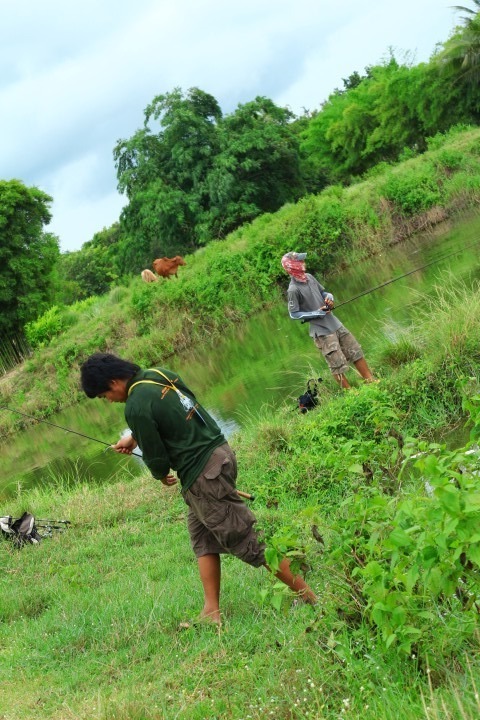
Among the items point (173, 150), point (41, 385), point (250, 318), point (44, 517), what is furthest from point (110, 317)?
point (44, 517)

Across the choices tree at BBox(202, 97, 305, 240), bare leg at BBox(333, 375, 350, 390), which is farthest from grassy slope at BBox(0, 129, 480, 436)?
bare leg at BBox(333, 375, 350, 390)

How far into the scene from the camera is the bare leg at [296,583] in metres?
4.03

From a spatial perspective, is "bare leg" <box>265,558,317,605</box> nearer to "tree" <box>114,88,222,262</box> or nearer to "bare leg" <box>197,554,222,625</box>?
"bare leg" <box>197,554,222,625</box>

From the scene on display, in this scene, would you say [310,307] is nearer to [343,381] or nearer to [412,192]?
[343,381]

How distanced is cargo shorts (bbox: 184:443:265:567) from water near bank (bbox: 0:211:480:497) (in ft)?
16.0

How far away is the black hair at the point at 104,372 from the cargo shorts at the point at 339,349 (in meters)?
4.57

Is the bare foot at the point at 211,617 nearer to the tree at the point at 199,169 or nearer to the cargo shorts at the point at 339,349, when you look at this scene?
the cargo shorts at the point at 339,349

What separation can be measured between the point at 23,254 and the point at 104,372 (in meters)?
29.5

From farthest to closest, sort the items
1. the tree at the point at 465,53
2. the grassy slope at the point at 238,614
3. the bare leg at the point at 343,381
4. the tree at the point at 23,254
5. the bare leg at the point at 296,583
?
the tree at the point at 465,53
the tree at the point at 23,254
the bare leg at the point at 343,381
the bare leg at the point at 296,583
the grassy slope at the point at 238,614

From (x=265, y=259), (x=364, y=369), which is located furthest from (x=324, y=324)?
(x=265, y=259)

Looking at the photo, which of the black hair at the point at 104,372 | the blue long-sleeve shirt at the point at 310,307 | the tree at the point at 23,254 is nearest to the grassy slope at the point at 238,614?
the blue long-sleeve shirt at the point at 310,307

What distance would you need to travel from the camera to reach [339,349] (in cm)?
880

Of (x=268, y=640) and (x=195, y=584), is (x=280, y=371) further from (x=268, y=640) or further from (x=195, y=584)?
(x=268, y=640)

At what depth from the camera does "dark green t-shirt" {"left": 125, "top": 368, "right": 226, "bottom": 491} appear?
14.2 feet
